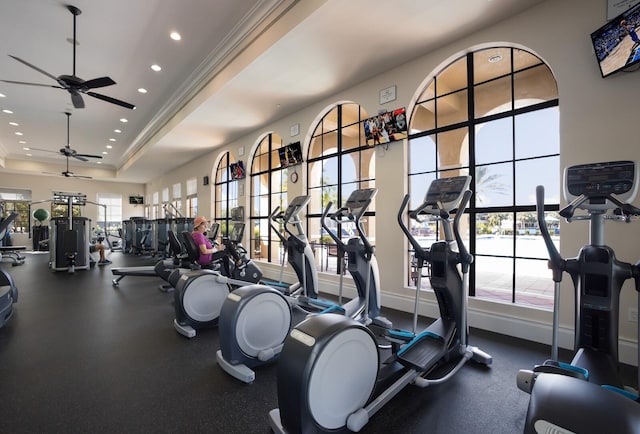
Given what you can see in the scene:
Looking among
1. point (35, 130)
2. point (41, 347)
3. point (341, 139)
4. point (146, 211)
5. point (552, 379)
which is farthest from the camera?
point (146, 211)

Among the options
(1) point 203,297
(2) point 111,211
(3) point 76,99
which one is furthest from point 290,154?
(2) point 111,211

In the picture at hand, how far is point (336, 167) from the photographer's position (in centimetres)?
573

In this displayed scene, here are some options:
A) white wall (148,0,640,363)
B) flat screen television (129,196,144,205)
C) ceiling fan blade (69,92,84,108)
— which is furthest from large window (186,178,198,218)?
white wall (148,0,640,363)

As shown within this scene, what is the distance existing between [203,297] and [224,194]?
22.2ft

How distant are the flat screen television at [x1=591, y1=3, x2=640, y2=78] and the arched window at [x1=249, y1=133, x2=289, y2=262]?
18.0 feet

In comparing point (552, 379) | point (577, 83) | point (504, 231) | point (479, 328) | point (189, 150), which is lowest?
point (479, 328)

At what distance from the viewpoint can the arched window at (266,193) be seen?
24.4 feet

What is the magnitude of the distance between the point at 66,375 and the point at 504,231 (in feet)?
15.4

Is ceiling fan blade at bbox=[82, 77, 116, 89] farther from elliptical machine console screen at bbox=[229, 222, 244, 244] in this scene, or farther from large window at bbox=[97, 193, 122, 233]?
large window at bbox=[97, 193, 122, 233]

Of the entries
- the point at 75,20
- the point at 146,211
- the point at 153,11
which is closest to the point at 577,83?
the point at 153,11

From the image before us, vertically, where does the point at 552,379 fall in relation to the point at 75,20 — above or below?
below

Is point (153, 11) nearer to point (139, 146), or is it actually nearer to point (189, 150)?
point (189, 150)

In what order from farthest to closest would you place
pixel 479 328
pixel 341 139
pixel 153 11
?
pixel 341 139
pixel 153 11
pixel 479 328

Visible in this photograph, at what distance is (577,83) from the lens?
299cm
